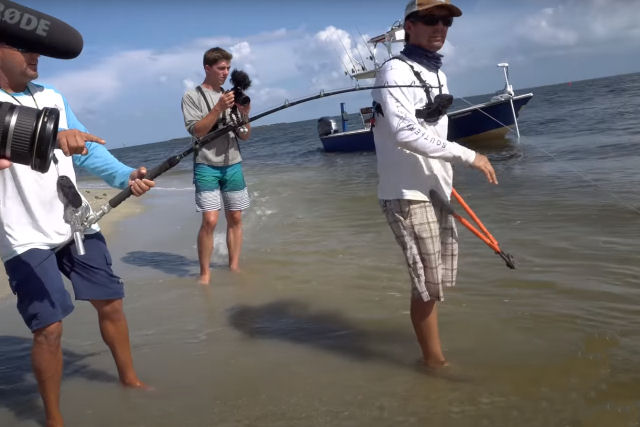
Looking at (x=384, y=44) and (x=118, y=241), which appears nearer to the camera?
(x=118, y=241)

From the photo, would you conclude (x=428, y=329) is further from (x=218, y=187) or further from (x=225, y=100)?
(x=218, y=187)

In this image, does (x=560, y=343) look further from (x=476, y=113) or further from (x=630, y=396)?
(x=476, y=113)

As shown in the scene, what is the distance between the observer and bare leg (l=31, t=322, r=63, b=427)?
258 centimetres

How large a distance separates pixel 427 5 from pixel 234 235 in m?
3.48

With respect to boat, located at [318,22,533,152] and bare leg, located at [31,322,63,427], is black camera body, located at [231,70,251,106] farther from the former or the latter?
boat, located at [318,22,533,152]

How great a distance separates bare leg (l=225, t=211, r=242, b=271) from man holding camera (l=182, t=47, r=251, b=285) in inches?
0.4

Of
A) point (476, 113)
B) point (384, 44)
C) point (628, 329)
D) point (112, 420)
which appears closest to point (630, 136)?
point (476, 113)

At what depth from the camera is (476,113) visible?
768 inches

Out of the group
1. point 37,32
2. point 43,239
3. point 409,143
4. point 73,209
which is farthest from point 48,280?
point 409,143

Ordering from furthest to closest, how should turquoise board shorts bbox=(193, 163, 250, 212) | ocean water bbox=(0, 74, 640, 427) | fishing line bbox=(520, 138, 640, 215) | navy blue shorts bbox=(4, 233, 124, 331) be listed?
1. fishing line bbox=(520, 138, 640, 215)
2. turquoise board shorts bbox=(193, 163, 250, 212)
3. ocean water bbox=(0, 74, 640, 427)
4. navy blue shorts bbox=(4, 233, 124, 331)

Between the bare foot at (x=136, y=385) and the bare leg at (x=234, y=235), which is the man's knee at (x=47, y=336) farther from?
the bare leg at (x=234, y=235)

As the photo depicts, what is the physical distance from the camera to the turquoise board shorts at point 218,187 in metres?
5.17

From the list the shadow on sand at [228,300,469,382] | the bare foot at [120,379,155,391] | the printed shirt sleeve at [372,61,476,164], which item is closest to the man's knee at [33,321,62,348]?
the bare foot at [120,379,155,391]

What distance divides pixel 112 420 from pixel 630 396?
275cm
